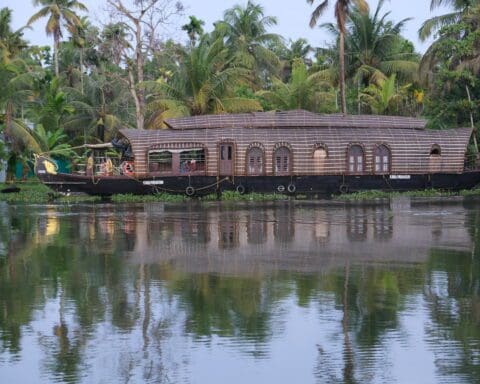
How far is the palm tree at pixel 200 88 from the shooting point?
35.2 meters

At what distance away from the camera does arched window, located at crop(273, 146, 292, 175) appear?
31.2m

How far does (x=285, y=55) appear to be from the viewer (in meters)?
62.3

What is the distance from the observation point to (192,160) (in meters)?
31.2

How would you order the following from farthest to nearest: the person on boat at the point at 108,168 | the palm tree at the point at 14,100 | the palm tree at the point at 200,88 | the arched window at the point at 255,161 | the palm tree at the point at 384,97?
the palm tree at the point at 384,97 < the palm tree at the point at 200,88 < the palm tree at the point at 14,100 < the person on boat at the point at 108,168 < the arched window at the point at 255,161

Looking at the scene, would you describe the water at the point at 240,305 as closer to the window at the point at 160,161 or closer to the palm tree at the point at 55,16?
the window at the point at 160,161

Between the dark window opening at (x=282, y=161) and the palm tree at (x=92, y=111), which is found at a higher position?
the palm tree at (x=92, y=111)

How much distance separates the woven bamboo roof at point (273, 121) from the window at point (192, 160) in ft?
2.81

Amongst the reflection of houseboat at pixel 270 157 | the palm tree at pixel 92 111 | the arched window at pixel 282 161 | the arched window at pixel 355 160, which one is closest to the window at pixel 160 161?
the reflection of houseboat at pixel 270 157

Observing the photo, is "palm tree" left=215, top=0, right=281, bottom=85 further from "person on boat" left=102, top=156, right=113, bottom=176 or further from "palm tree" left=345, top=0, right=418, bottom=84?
"person on boat" left=102, top=156, right=113, bottom=176

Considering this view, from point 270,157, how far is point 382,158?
13.3 ft

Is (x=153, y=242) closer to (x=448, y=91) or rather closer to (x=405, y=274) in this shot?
(x=405, y=274)

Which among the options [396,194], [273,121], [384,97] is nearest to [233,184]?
[273,121]

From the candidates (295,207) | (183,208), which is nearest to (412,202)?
(295,207)

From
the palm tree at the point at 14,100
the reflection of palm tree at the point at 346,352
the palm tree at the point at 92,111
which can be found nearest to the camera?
the reflection of palm tree at the point at 346,352
